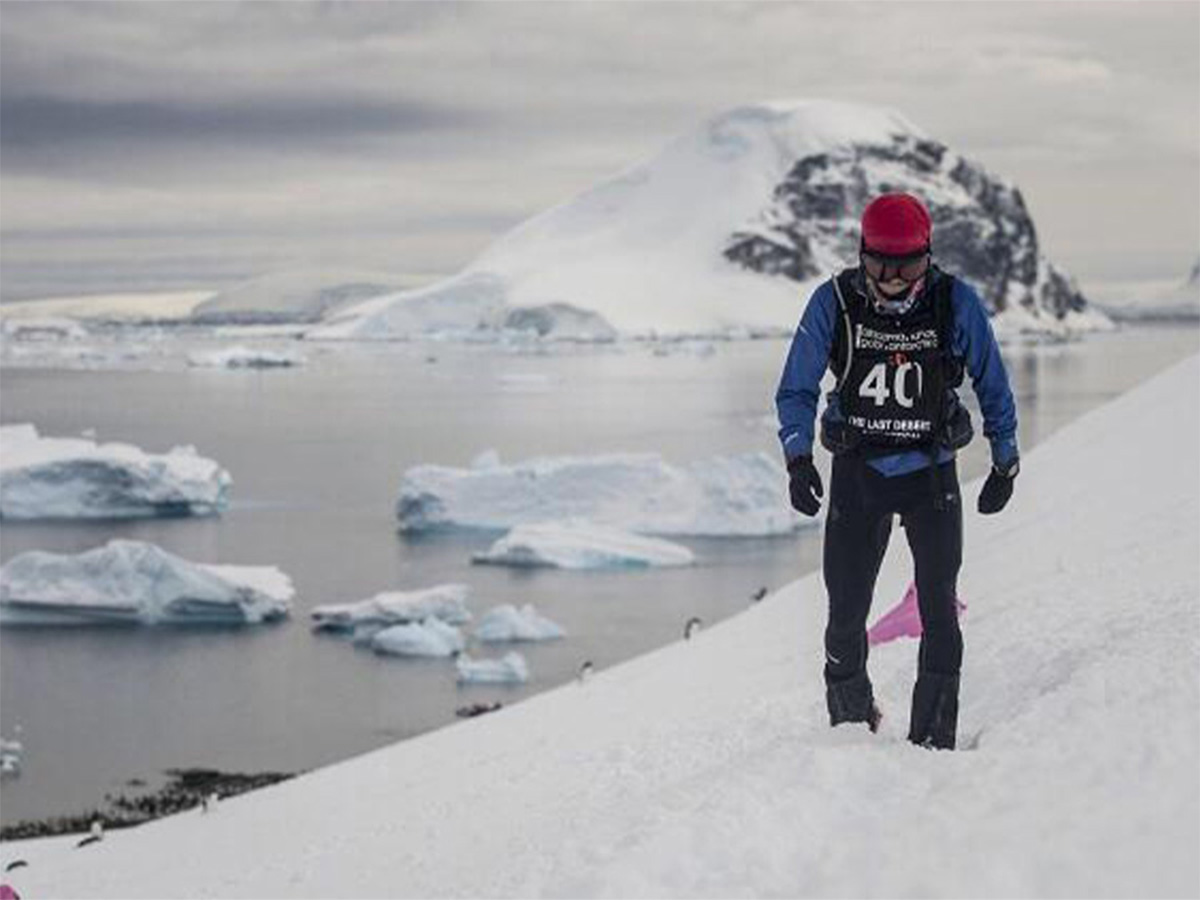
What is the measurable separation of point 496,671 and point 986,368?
74.8ft

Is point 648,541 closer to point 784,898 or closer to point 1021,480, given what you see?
point 1021,480

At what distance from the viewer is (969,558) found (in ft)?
40.3

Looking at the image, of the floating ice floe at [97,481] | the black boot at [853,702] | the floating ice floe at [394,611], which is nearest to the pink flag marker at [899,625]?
the black boot at [853,702]

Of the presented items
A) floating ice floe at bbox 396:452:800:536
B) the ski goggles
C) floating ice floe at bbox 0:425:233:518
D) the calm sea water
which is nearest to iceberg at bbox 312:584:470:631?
the calm sea water

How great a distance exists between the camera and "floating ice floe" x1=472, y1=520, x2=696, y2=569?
126ft

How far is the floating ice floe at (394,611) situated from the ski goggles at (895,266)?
2644cm

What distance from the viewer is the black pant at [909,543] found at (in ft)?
16.3

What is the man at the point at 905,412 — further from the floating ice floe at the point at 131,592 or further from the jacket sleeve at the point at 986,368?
the floating ice floe at the point at 131,592

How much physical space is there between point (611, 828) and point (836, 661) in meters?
1.27

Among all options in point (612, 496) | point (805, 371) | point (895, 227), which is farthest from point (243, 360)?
point (895, 227)

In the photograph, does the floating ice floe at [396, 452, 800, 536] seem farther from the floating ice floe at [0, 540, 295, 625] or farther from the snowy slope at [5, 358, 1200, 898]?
the snowy slope at [5, 358, 1200, 898]

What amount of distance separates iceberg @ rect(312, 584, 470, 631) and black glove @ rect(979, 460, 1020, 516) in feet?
86.1

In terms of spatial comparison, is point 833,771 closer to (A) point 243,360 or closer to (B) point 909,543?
(B) point 909,543

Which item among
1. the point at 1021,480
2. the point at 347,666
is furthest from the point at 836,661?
the point at 347,666
